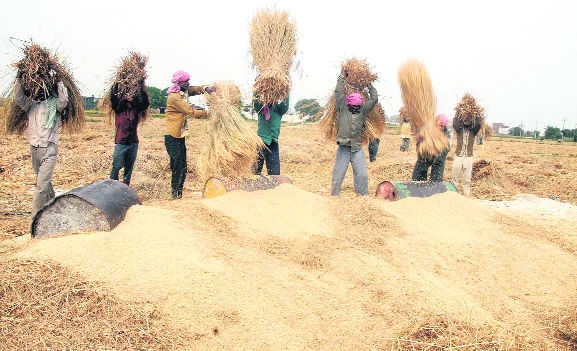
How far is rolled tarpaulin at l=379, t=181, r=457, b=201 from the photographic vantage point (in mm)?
5199

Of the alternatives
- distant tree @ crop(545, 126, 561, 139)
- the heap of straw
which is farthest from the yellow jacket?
distant tree @ crop(545, 126, 561, 139)

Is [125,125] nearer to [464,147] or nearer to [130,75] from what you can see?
[130,75]

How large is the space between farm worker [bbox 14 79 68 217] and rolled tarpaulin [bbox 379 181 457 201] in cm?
362

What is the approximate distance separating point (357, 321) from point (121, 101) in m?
3.82

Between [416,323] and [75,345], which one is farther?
[416,323]

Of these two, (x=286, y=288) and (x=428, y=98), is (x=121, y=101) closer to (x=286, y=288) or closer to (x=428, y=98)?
(x=286, y=288)

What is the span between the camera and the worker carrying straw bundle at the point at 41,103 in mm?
4105

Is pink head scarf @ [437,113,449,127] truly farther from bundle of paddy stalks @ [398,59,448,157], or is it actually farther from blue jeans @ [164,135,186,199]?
blue jeans @ [164,135,186,199]

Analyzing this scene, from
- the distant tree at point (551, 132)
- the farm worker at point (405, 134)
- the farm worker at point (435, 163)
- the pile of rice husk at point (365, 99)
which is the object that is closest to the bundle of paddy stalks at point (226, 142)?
the pile of rice husk at point (365, 99)

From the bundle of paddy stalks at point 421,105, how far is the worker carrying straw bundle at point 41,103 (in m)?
3.96

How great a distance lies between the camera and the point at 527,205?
23.0ft

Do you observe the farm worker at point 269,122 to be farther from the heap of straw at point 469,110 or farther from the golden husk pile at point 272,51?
the heap of straw at point 469,110

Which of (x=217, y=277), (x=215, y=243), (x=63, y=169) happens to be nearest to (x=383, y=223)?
(x=215, y=243)

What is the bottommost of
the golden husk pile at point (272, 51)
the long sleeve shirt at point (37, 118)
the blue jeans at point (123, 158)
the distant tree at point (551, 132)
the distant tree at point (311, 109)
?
the blue jeans at point (123, 158)
